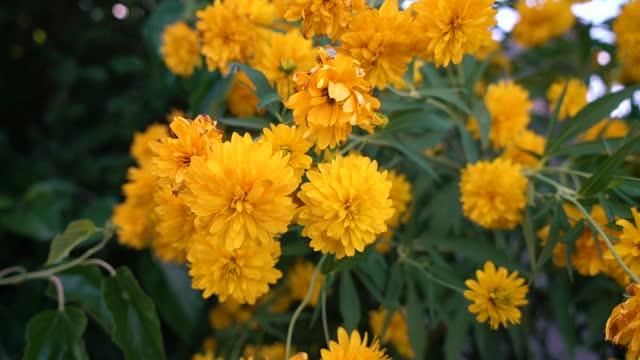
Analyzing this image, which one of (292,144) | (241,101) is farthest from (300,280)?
(292,144)

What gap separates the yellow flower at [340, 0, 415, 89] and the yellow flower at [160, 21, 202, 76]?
0.44m

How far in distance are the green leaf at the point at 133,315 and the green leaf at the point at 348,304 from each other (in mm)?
276

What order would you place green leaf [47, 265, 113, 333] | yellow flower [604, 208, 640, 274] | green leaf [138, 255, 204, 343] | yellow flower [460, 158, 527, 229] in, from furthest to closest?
green leaf [138, 255, 204, 343]
green leaf [47, 265, 113, 333]
yellow flower [460, 158, 527, 229]
yellow flower [604, 208, 640, 274]

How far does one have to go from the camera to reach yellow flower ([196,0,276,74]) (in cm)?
93

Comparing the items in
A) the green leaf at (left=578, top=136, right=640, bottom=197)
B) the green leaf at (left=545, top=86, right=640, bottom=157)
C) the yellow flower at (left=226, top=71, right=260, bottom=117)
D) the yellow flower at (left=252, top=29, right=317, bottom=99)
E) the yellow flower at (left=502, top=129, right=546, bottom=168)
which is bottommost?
the green leaf at (left=578, top=136, right=640, bottom=197)

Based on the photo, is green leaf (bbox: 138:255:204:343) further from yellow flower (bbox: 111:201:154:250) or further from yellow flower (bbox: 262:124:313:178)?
yellow flower (bbox: 262:124:313:178)

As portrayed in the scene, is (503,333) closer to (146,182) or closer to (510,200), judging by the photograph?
(510,200)

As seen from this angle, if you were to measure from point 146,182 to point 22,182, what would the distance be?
2.41ft

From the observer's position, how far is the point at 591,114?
0.94 meters

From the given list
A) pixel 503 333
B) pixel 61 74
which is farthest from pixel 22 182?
pixel 503 333

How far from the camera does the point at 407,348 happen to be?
1.18m

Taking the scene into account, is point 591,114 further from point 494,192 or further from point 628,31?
point 628,31

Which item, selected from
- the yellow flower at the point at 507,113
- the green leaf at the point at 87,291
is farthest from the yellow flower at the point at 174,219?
the yellow flower at the point at 507,113

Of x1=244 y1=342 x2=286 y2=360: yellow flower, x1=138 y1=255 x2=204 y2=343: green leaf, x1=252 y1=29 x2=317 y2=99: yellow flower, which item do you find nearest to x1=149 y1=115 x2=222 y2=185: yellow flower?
x1=252 y1=29 x2=317 y2=99: yellow flower
